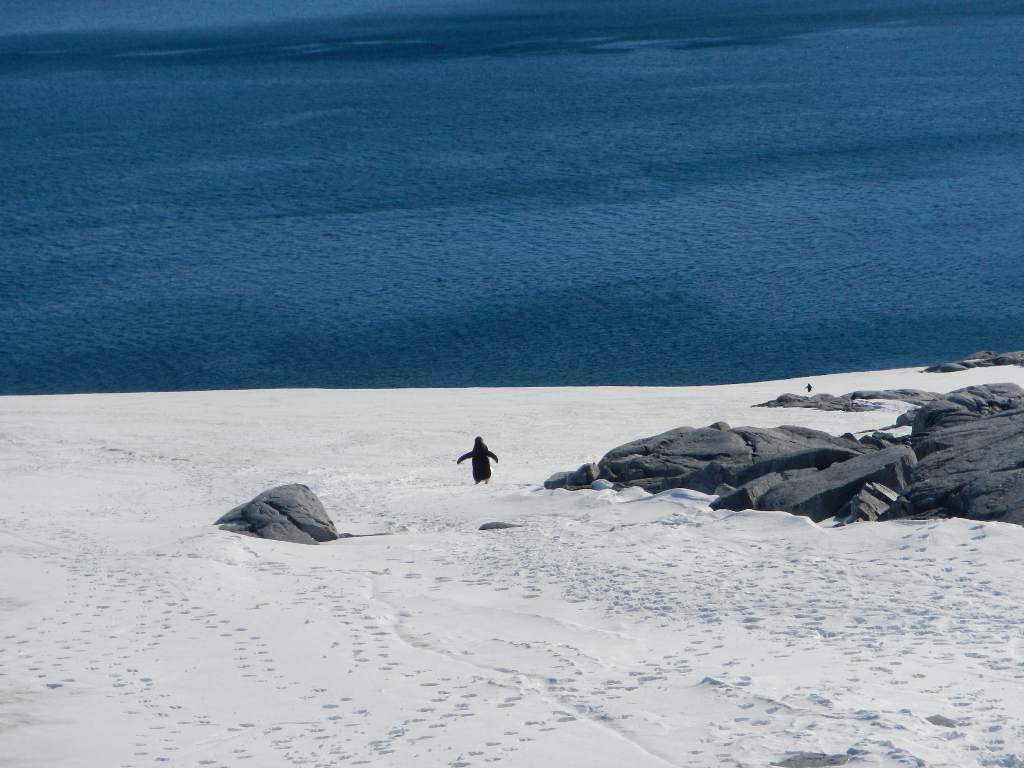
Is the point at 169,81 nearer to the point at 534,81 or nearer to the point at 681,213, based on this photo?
the point at 534,81

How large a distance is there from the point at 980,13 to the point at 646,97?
3393 inches

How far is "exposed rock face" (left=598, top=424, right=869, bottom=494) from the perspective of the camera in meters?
20.3

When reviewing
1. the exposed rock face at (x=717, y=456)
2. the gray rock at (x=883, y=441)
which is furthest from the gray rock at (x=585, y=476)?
the gray rock at (x=883, y=441)

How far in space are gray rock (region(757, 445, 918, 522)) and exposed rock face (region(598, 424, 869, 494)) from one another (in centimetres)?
78

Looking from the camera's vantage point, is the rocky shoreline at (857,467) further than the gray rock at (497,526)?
No

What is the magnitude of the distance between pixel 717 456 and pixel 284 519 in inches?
272

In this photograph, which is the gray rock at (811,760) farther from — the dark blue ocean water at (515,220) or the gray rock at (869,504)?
the dark blue ocean water at (515,220)

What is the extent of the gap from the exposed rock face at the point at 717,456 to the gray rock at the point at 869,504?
70.5 inches

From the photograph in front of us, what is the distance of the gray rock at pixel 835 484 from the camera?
1852cm

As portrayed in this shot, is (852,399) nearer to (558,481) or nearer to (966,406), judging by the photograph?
(966,406)

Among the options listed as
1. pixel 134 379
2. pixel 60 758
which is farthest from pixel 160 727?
pixel 134 379

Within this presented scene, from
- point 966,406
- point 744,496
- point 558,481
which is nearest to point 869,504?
point 744,496

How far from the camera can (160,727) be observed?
12.1 meters

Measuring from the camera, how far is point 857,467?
1933cm
